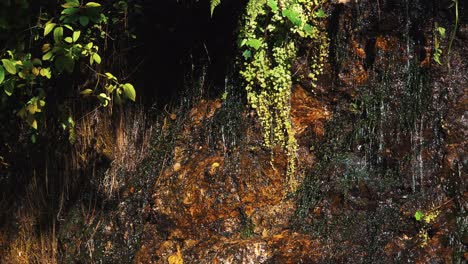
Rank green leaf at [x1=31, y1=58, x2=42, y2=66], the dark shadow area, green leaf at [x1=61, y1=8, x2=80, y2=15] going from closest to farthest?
green leaf at [x1=61, y1=8, x2=80, y2=15]
green leaf at [x1=31, y1=58, x2=42, y2=66]
the dark shadow area

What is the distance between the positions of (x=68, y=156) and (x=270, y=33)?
5.82 feet

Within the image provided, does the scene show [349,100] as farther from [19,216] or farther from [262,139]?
[19,216]

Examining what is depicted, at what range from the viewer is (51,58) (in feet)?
10.6

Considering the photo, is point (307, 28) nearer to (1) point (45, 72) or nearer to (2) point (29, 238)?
(1) point (45, 72)

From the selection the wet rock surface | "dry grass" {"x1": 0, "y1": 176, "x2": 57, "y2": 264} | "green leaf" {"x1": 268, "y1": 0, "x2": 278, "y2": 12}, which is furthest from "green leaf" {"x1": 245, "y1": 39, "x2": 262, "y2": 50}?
"dry grass" {"x1": 0, "y1": 176, "x2": 57, "y2": 264}

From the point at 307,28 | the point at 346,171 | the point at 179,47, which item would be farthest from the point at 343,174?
the point at 179,47

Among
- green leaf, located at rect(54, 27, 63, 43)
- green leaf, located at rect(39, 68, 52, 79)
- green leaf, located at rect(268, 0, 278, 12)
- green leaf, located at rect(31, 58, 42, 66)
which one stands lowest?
green leaf, located at rect(39, 68, 52, 79)

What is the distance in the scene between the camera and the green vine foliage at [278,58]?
362 centimetres

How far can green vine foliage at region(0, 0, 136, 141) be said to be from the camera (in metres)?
3.09

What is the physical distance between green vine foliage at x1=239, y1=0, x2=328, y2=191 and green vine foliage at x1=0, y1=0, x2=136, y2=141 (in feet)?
2.91

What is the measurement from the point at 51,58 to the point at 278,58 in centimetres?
144

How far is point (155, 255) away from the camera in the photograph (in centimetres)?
358

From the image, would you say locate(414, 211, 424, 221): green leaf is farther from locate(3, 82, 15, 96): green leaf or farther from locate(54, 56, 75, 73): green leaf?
locate(3, 82, 15, 96): green leaf

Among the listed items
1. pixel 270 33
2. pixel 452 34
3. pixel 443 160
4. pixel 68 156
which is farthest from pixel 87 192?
pixel 452 34
